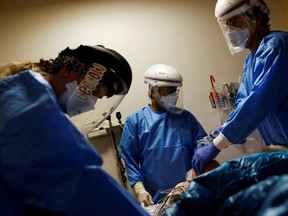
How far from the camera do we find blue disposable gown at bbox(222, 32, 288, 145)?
128cm

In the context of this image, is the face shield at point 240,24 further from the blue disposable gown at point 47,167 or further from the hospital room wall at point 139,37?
the blue disposable gown at point 47,167

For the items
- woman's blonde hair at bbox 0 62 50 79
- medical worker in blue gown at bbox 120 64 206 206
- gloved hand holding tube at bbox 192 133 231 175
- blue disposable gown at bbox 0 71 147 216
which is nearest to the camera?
blue disposable gown at bbox 0 71 147 216

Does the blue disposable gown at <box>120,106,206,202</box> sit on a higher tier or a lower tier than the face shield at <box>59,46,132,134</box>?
lower

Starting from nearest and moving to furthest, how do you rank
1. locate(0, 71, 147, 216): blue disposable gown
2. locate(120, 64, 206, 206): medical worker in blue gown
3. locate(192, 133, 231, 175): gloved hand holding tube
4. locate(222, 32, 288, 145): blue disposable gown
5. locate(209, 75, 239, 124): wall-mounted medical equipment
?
locate(0, 71, 147, 216): blue disposable gown → locate(222, 32, 288, 145): blue disposable gown → locate(192, 133, 231, 175): gloved hand holding tube → locate(120, 64, 206, 206): medical worker in blue gown → locate(209, 75, 239, 124): wall-mounted medical equipment

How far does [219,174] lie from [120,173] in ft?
5.18

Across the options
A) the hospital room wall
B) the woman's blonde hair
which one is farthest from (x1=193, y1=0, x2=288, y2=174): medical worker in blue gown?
the woman's blonde hair

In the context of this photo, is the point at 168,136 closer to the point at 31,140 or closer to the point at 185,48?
the point at 185,48

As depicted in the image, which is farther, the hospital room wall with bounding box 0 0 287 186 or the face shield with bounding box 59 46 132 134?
the hospital room wall with bounding box 0 0 287 186

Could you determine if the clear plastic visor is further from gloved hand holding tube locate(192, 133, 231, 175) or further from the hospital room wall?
the hospital room wall

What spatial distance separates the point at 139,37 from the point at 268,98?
4.41 feet

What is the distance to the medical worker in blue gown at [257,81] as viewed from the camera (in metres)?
1.28

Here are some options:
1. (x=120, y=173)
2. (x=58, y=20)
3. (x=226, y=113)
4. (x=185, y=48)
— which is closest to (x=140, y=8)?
(x=185, y=48)

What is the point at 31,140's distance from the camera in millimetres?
688

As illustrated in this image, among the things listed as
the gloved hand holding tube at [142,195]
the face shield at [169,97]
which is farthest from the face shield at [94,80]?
the face shield at [169,97]
